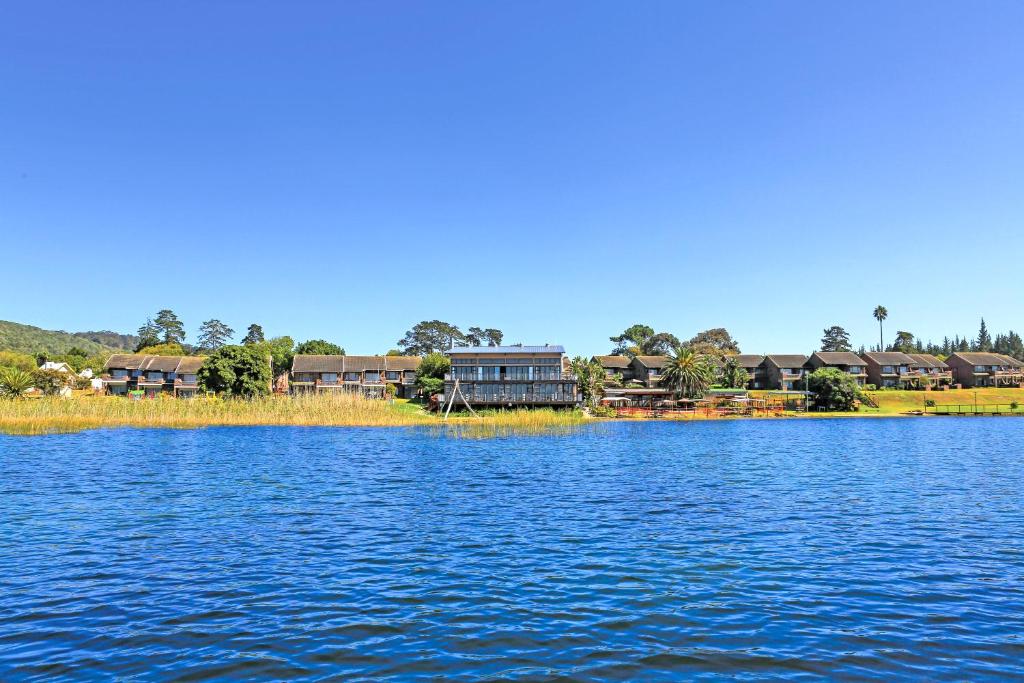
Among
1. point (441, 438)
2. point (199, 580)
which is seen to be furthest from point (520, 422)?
point (199, 580)

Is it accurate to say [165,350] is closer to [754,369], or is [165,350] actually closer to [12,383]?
[12,383]

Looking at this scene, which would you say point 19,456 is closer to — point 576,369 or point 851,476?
point 851,476

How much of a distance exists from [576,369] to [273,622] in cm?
8480

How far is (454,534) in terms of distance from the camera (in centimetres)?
2011

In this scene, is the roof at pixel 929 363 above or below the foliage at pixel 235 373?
above

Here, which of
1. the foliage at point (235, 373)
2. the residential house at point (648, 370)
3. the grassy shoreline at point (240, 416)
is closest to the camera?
the grassy shoreline at point (240, 416)

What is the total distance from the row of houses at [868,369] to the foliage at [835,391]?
100 ft

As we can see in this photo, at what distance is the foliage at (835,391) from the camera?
99.2m

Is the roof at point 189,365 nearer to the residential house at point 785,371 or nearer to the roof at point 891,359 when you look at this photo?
the residential house at point 785,371

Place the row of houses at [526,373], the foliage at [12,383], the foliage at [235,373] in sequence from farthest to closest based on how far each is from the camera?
the foliage at [235,373] → the row of houses at [526,373] → the foliage at [12,383]

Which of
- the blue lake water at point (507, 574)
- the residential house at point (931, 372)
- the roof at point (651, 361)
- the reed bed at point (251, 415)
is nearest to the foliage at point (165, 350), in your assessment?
the reed bed at point (251, 415)

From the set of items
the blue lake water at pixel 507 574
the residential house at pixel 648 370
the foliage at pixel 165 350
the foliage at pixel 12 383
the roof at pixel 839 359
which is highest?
the foliage at pixel 165 350

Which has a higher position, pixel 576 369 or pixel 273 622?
pixel 576 369

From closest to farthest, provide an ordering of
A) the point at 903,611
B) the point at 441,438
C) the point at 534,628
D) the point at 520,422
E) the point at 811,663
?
1. the point at 811,663
2. the point at 534,628
3. the point at 903,611
4. the point at 441,438
5. the point at 520,422
